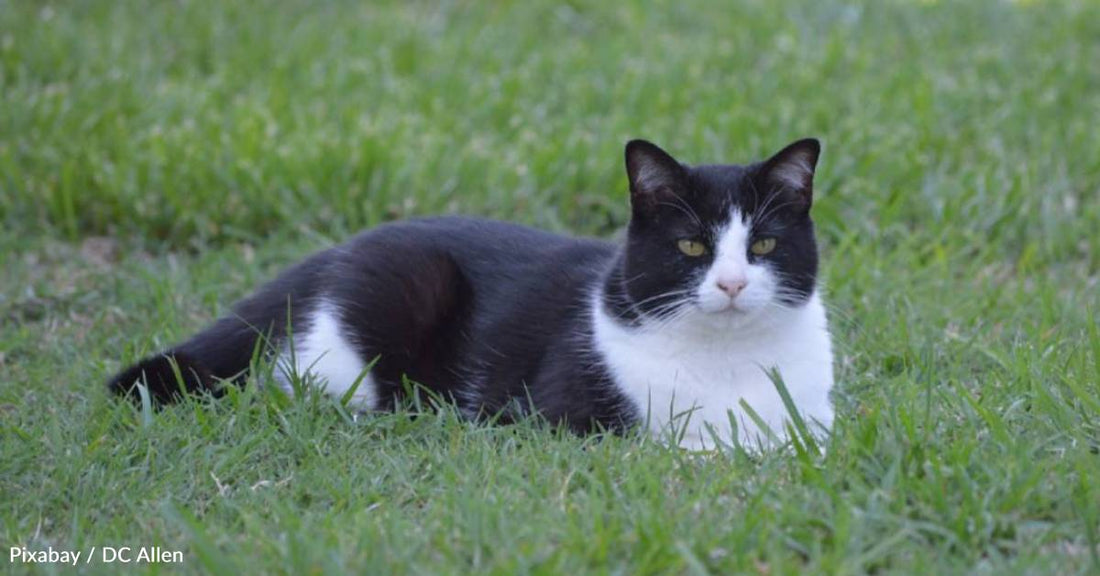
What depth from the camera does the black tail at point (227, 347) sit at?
3.47 meters

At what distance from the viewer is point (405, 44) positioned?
22.8 feet

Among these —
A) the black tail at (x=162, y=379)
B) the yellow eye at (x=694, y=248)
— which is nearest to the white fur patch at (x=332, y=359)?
the black tail at (x=162, y=379)

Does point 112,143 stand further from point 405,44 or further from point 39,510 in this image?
point 39,510

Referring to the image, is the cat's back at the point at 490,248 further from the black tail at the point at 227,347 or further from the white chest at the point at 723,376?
the white chest at the point at 723,376

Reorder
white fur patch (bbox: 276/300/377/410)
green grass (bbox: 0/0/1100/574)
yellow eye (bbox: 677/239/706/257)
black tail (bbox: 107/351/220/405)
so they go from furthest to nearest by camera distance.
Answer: white fur patch (bbox: 276/300/377/410) < black tail (bbox: 107/351/220/405) < yellow eye (bbox: 677/239/706/257) < green grass (bbox: 0/0/1100/574)

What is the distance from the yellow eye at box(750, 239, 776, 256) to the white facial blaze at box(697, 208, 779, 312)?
0.08ft

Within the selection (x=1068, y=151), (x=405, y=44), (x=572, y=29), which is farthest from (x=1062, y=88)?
(x=405, y=44)

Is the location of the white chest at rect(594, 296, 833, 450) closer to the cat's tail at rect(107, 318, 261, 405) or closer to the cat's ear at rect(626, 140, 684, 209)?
the cat's ear at rect(626, 140, 684, 209)

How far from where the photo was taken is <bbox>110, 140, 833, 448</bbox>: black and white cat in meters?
3.16

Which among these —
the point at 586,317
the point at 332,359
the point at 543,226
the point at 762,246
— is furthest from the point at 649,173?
the point at 543,226

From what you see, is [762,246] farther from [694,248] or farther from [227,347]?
[227,347]

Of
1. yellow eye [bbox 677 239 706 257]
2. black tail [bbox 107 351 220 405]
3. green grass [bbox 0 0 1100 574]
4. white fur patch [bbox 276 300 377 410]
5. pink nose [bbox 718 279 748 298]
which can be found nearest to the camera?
green grass [bbox 0 0 1100 574]

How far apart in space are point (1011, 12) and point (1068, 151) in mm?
2148

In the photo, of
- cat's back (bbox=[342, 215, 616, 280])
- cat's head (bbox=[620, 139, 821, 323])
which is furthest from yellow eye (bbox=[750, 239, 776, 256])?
cat's back (bbox=[342, 215, 616, 280])
